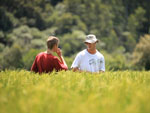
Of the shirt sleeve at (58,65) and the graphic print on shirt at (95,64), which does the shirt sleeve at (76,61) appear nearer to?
the graphic print on shirt at (95,64)

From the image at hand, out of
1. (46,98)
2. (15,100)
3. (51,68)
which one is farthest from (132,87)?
(51,68)

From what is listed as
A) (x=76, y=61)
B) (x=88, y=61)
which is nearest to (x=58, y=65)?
(x=76, y=61)

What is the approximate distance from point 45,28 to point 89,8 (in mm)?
24337

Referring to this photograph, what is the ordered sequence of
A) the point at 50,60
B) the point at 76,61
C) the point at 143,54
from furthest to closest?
the point at 143,54 → the point at 76,61 → the point at 50,60

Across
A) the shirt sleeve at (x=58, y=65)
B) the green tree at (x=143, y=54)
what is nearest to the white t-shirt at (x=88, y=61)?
the shirt sleeve at (x=58, y=65)

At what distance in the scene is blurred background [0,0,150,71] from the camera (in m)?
88.1

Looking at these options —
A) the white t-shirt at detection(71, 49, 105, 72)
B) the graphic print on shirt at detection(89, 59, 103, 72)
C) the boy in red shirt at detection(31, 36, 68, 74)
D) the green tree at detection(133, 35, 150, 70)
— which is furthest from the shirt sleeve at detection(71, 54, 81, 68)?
the green tree at detection(133, 35, 150, 70)

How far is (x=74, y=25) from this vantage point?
10925cm

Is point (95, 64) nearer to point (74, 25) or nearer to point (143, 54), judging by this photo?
point (143, 54)

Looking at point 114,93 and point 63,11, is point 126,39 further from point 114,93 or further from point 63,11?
point 114,93

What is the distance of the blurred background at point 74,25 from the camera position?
88062mm

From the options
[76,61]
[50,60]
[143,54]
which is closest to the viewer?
[50,60]

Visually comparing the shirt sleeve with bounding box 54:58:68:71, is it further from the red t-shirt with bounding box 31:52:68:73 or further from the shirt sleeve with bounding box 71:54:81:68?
the shirt sleeve with bounding box 71:54:81:68

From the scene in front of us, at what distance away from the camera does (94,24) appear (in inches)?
4520
